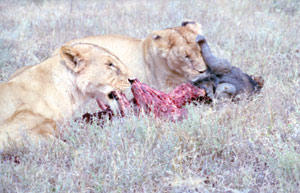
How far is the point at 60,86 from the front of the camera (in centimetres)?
327

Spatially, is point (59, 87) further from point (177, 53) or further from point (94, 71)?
point (177, 53)

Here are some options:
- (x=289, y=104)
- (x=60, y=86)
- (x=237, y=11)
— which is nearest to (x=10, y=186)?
(x=60, y=86)

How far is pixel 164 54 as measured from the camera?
447 centimetres

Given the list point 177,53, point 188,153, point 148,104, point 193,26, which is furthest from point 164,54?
point 188,153

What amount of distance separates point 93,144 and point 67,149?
170 mm

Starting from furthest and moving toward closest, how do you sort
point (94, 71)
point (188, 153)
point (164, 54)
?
1. point (164, 54)
2. point (94, 71)
3. point (188, 153)

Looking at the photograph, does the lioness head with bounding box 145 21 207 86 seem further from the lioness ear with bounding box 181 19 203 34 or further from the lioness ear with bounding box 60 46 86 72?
the lioness ear with bounding box 60 46 86 72

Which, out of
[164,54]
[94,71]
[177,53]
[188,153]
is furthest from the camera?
[164,54]

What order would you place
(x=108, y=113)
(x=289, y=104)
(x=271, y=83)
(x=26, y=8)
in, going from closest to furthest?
(x=108, y=113) < (x=289, y=104) < (x=271, y=83) < (x=26, y=8)

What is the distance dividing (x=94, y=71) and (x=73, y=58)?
18 centimetres

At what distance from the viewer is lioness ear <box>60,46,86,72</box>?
3.14 m

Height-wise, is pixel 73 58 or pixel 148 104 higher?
pixel 73 58

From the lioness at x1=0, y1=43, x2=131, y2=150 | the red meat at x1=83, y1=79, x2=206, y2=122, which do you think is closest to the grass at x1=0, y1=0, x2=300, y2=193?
the red meat at x1=83, y1=79, x2=206, y2=122

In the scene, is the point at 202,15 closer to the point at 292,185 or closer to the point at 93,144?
the point at 93,144
